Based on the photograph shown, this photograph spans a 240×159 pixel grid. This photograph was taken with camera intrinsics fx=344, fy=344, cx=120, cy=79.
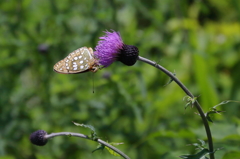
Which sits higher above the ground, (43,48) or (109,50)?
(43,48)

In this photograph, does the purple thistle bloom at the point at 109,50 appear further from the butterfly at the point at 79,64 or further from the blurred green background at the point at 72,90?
the blurred green background at the point at 72,90

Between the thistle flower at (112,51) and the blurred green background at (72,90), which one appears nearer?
the thistle flower at (112,51)

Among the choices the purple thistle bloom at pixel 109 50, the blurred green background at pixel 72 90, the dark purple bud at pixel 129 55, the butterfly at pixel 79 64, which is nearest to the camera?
the dark purple bud at pixel 129 55

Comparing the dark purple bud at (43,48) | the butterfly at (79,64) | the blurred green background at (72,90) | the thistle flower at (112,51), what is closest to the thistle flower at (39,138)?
the butterfly at (79,64)

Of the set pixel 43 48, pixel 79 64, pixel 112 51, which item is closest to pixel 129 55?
pixel 112 51

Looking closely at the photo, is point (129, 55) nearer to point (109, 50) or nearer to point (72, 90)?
point (109, 50)

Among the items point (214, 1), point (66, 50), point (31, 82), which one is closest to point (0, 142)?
point (66, 50)

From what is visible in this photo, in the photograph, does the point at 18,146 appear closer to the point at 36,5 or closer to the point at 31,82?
the point at 31,82
